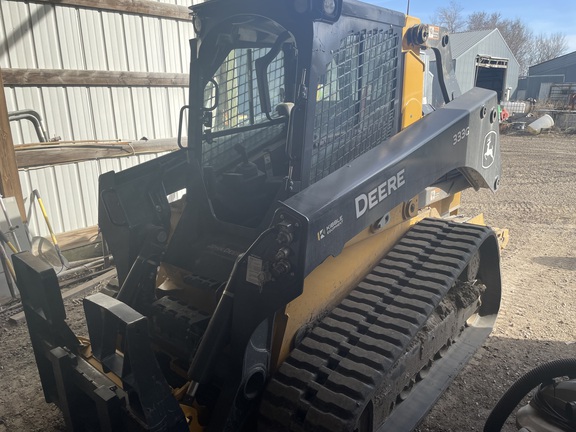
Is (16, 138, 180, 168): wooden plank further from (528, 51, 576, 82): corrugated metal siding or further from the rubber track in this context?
(528, 51, 576, 82): corrugated metal siding

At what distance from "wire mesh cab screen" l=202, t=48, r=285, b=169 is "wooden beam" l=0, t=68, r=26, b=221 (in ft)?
11.4

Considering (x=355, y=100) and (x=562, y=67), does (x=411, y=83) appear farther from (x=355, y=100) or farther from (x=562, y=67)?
(x=562, y=67)

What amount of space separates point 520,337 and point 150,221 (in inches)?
125

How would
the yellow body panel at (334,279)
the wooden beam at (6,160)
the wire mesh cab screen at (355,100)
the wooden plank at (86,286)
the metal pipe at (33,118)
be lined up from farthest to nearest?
the metal pipe at (33,118), the wooden beam at (6,160), the wooden plank at (86,286), the wire mesh cab screen at (355,100), the yellow body panel at (334,279)

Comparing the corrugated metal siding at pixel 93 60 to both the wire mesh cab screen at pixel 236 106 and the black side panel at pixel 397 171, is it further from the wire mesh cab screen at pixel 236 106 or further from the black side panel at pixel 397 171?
the black side panel at pixel 397 171

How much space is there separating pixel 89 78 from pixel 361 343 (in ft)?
20.5

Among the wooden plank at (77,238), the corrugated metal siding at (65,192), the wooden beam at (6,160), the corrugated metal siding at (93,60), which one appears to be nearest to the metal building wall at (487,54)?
the corrugated metal siding at (93,60)

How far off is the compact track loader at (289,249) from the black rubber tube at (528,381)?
524 mm

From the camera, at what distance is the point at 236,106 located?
3400mm

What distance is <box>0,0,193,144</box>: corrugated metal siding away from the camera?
6500 mm

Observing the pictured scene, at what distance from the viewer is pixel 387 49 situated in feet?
9.80

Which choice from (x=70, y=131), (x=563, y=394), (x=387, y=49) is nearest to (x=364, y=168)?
(x=387, y=49)

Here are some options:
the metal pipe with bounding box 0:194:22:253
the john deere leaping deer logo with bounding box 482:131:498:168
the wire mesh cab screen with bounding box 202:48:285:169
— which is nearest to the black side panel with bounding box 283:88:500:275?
the john deere leaping deer logo with bounding box 482:131:498:168

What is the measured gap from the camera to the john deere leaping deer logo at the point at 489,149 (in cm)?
372
